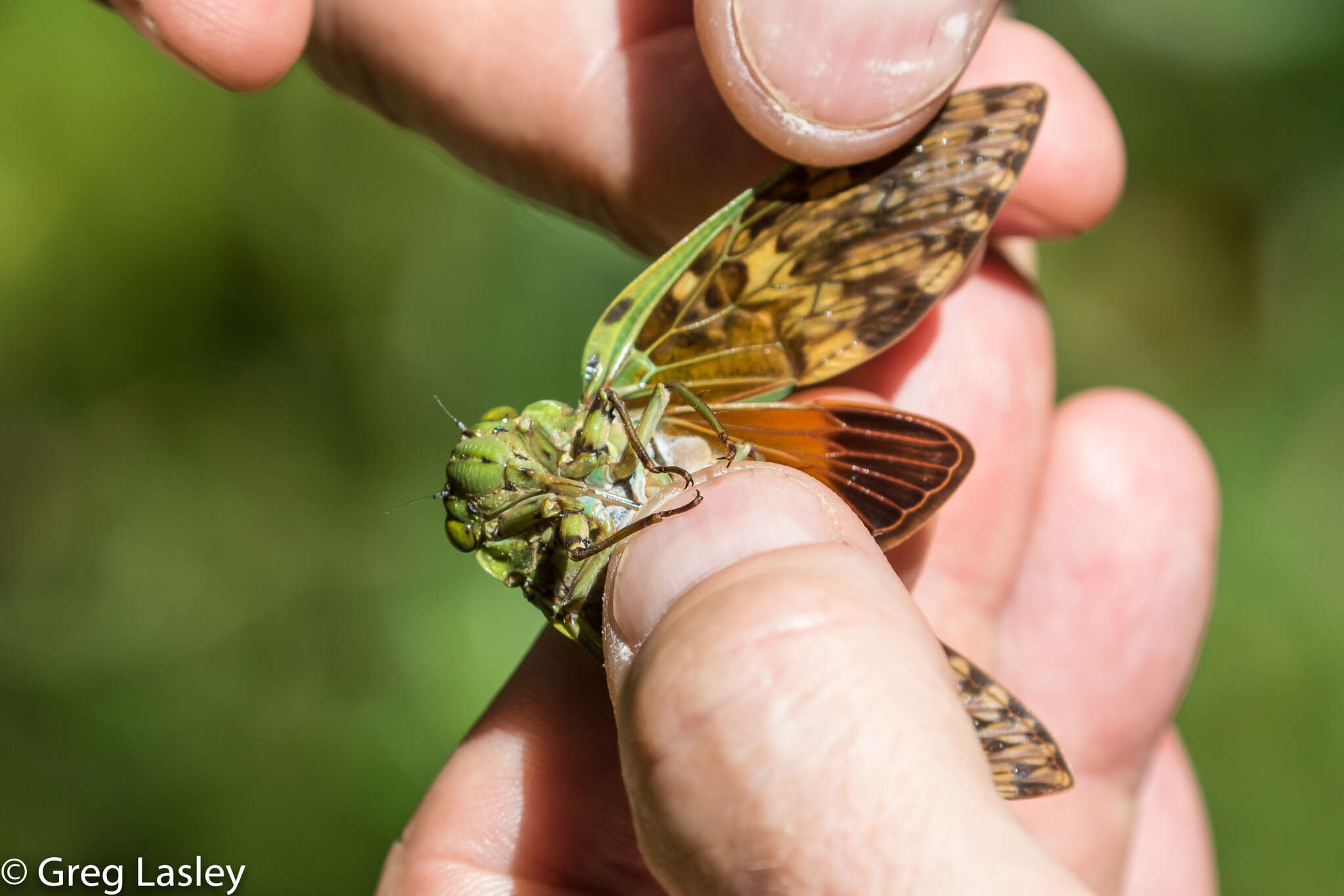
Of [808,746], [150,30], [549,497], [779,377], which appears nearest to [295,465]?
[150,30]

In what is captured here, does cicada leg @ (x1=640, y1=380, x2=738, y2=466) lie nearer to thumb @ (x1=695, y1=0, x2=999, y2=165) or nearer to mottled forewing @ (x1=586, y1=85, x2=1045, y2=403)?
mottled forewing @ (x1=586, y1=85, x2=1045, y2=403)

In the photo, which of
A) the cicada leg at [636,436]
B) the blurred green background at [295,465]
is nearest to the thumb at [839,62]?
the cicada leg at [636,436]

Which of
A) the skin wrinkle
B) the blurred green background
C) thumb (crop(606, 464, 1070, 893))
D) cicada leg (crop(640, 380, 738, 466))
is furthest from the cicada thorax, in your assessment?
the blurred green background

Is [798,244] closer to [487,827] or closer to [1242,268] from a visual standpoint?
[487,827]

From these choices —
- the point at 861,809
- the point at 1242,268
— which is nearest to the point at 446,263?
the point at 861,809

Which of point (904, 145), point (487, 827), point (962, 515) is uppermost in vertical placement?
point (904, 145)

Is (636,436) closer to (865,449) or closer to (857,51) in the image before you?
(865,449)

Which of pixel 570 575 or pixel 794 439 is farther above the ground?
pixel 794 439
